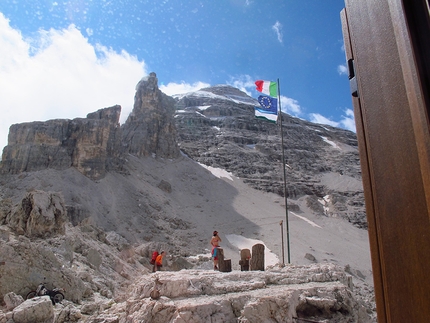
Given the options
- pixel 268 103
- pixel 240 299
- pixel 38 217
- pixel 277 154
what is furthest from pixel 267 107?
pixel 277 154

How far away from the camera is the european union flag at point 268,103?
41.5 ft

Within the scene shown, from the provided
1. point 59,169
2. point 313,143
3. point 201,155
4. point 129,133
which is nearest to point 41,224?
point 59,169

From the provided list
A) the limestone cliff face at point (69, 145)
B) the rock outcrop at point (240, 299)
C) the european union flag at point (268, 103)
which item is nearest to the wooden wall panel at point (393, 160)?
the rock outcrop at point (240, 299)

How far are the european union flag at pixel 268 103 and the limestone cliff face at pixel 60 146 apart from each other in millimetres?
22007

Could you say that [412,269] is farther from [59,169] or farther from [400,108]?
[59,169]

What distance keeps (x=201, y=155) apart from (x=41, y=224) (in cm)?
4039

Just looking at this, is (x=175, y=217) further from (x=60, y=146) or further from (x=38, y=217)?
(x=38, y=217)

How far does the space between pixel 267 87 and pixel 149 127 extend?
31986 millimetres

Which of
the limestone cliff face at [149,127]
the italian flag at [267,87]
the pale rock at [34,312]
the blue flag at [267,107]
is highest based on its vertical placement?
the limestone cliff face at [149,127]

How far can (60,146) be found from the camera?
3052 centimetres

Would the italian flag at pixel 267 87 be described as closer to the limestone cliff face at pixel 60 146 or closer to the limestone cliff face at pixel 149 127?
the limestone cliff face at pixel 60 146

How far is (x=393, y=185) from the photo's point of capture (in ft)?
3.13

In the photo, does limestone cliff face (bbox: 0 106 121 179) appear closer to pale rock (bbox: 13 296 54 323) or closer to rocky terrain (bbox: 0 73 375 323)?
rocky terrain (bbox: 0 73 375 323)

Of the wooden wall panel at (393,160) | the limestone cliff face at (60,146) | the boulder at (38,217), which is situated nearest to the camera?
the wooden wall panel at (393,160)
